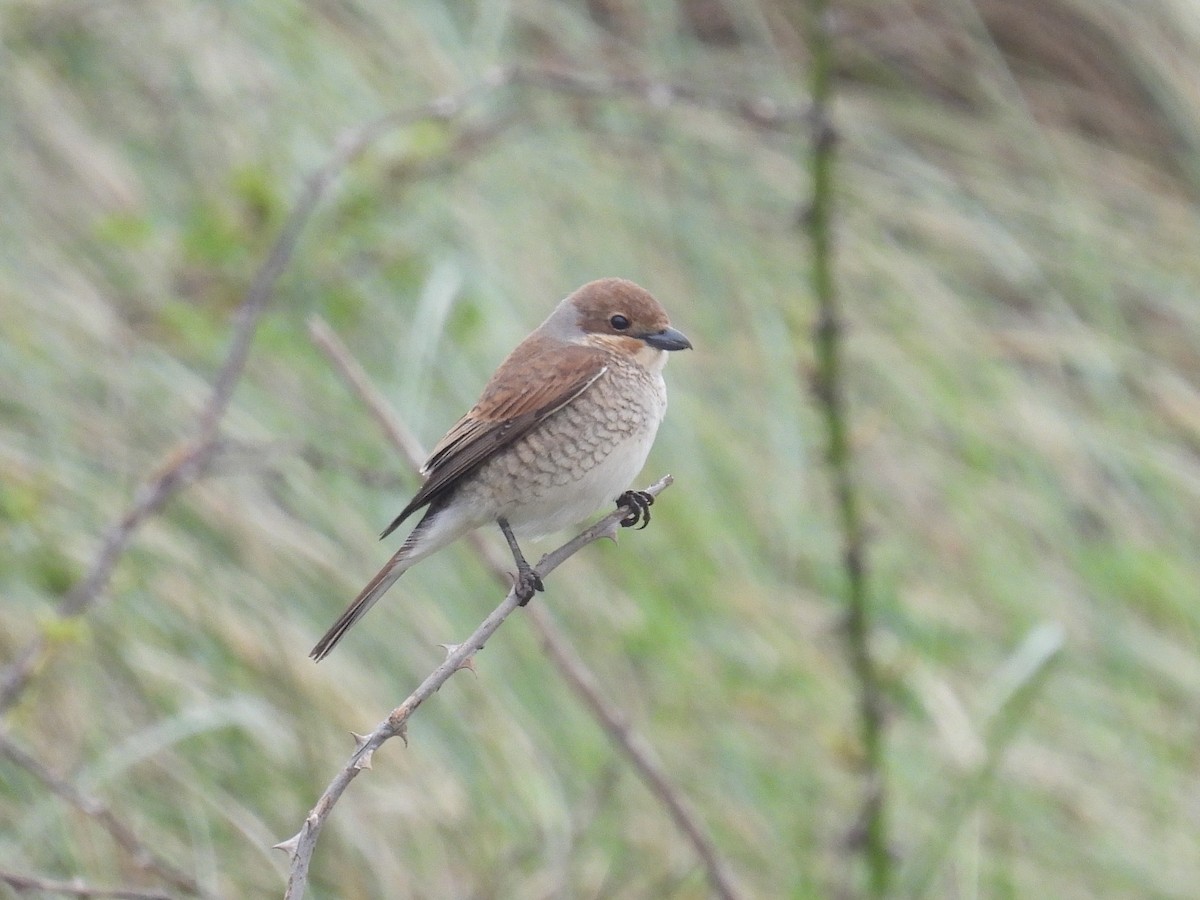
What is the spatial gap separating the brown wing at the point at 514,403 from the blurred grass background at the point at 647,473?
52 centimetres

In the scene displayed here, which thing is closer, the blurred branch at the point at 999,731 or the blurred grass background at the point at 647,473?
the blurred branch at the point at 999,731

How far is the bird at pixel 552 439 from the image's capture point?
252cm

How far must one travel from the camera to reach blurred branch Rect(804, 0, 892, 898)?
2.36 meters

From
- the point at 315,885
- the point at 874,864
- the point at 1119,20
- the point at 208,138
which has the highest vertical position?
the point at 1119,20

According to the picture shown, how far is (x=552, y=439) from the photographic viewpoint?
8.43 ft

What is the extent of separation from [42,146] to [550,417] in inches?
77.1

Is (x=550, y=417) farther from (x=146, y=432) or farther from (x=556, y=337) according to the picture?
(x=146, y=432)

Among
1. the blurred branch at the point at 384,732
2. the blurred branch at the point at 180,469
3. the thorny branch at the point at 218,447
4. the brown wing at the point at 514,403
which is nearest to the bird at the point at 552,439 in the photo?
the brown wing at the point at 514,403

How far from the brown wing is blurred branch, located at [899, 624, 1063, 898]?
2.62ft

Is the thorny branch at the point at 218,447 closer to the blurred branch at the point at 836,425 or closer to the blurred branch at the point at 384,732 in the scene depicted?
the blurred branch at the point at 836,425

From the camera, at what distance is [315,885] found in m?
3.12

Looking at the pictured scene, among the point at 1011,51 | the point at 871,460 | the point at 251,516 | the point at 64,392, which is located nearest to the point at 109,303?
the point at 64,392

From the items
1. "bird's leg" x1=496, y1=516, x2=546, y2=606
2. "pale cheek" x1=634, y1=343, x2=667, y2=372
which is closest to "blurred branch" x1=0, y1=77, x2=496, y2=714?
"bird's leg" x1=496, y1=516, x2=546, y2=606

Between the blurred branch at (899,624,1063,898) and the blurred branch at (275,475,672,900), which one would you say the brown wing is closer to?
the blurred branch at (275,475,672,900)
